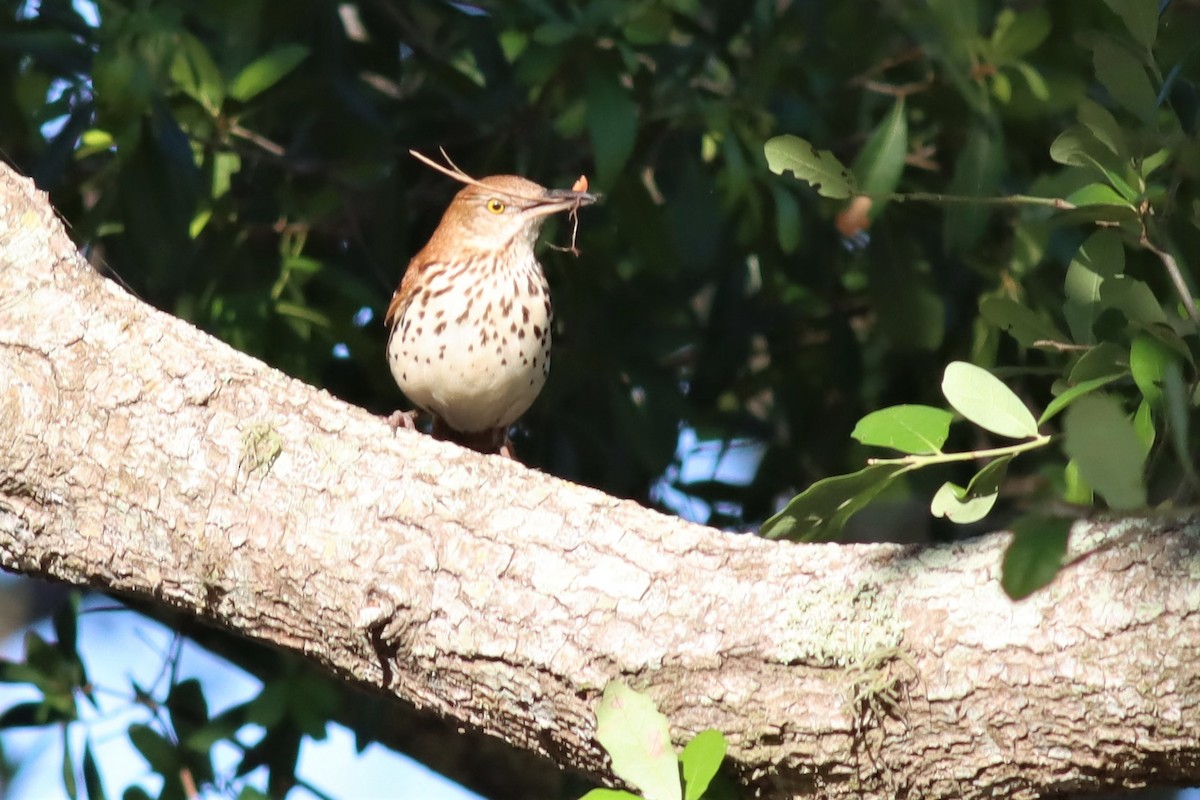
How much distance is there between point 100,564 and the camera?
A: 9.29 ft

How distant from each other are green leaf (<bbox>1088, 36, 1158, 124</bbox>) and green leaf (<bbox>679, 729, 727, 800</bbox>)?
4.13 feet

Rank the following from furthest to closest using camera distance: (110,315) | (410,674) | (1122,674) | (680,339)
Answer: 1. (680,339)
2. (110,315)
3. (410,674)
4. (1122,674)

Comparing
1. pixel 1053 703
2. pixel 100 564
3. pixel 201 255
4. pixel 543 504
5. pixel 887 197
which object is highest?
pixel 887 197

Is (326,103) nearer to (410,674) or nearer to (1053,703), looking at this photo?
(410,674)

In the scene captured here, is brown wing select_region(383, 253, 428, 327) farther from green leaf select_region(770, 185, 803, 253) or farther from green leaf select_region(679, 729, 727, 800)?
green leaf select_region(679, 729, 727, 800)

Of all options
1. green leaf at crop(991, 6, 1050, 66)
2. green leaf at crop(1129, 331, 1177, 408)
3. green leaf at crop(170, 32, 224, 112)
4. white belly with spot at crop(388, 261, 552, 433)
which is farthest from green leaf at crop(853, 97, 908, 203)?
green leaf at crop(170, 32, 224, 112)

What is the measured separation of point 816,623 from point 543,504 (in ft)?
2.00

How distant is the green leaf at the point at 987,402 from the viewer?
7.19ft

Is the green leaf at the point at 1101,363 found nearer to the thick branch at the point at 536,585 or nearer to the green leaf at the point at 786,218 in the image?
the thick branch at the point at 536,585

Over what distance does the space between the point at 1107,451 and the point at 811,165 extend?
101cm

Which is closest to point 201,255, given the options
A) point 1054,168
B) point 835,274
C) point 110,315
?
point 110,315

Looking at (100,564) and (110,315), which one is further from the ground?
(110,315)

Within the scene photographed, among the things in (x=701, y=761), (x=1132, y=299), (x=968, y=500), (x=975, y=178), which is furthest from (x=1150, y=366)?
(x=975, y=178)

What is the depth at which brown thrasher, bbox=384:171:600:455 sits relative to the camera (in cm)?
414
